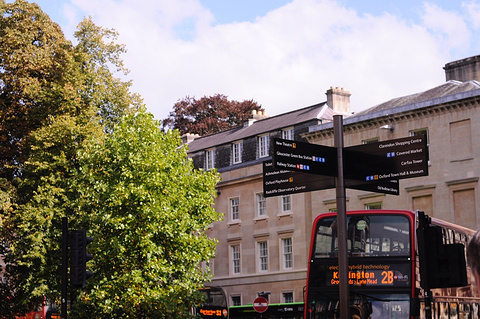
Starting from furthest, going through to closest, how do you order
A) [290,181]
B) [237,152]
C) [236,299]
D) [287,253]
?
[237,152]
[236,299]
[287,253]
[290,181]

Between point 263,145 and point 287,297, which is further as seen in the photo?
point 263,145

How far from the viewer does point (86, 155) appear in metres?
36.1

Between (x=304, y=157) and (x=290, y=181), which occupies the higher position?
(x=304, y=157)

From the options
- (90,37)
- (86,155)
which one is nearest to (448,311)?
(86,155)

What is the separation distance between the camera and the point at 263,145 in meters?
53.8

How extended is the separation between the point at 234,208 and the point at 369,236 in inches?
1363

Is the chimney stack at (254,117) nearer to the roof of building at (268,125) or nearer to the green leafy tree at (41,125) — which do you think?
the roof of building at (268,125)

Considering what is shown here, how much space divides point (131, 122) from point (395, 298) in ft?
66.5

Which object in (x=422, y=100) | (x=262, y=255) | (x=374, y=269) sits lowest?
(x=374, y=269)

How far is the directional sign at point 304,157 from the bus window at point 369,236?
5.66 meters

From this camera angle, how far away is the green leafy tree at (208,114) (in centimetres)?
6762

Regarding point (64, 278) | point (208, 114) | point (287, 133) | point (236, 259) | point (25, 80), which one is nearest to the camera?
point (64, 278)

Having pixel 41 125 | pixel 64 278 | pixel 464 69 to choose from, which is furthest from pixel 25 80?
pixel 464 69

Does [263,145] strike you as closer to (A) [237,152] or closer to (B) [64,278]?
(A) [237,152]
